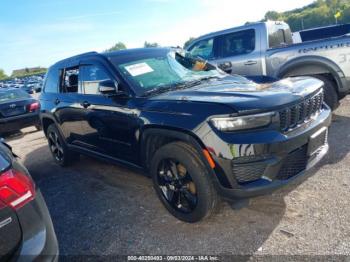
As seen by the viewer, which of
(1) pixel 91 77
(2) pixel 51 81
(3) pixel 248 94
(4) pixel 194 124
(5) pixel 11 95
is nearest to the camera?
(4) pixel 194 124

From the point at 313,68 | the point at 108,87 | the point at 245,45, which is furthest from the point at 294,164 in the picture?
the point at 245,45

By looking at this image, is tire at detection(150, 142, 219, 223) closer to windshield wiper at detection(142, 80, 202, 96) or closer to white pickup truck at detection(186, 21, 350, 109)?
windshield wiper at detection(142, 80, 202, 96)

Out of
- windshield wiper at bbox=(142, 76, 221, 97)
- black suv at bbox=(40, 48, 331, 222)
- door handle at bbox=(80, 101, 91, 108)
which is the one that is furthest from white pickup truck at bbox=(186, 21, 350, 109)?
door handle at bbox=(80, 101, 91, 108)

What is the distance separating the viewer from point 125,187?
4414 millimetres

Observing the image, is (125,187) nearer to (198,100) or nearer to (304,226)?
(198,100)

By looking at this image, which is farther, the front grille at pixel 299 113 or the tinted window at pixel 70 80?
the tinted window at pixel 70 80

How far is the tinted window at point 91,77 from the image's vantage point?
13.2ft

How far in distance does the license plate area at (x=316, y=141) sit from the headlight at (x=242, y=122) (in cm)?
59

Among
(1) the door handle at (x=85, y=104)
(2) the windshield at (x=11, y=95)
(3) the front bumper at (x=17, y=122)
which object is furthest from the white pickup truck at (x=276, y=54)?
(2) the windshield at (x=11, y=95)

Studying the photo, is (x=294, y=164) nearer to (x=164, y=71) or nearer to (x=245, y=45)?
(x=164, y=71)

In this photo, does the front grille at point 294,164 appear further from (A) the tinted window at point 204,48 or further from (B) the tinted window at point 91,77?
(A) the tinted window at point 204,48

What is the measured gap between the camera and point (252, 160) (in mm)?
2672

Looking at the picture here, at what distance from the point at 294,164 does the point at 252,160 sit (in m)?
0.50

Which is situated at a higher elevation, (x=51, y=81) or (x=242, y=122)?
(x=51, y=81)
